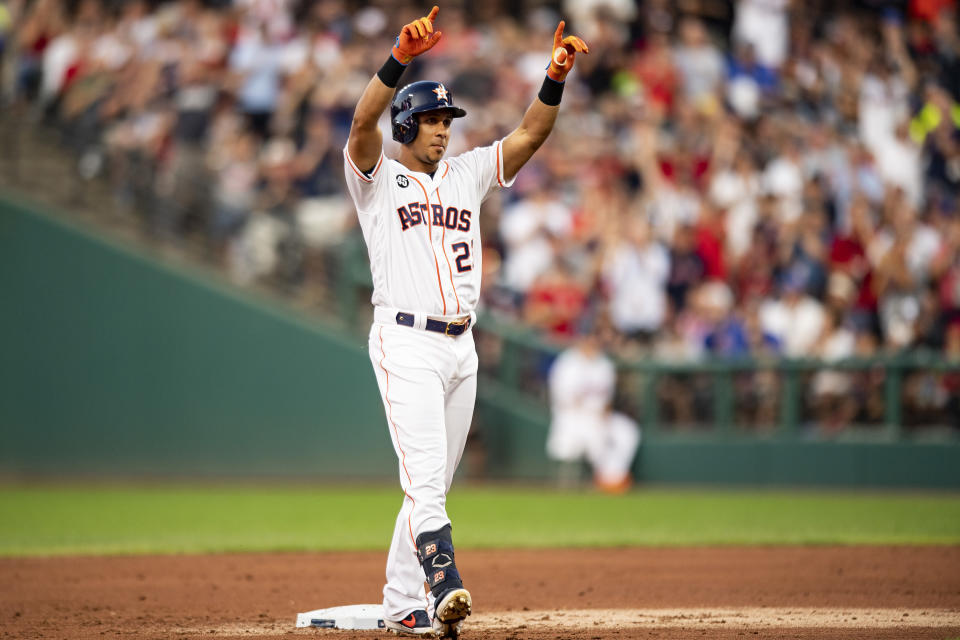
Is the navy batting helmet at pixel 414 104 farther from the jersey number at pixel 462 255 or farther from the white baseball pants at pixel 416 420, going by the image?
the white baseball pants at pixel 416 420

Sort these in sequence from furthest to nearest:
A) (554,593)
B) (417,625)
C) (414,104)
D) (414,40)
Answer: (554,593)
(414,104)
(417,625)
(414,40)

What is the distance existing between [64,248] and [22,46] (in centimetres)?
264

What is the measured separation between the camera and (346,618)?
18.0ft

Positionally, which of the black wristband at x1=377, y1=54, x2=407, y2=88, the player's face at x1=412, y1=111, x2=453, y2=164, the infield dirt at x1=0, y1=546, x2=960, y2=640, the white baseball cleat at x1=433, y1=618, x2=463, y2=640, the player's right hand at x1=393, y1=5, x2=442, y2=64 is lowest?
the infield dirt at x1=0, y1=546, x2=960, y2=640

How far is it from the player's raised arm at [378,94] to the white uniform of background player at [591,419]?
28.2ft

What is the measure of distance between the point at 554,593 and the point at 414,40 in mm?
3146

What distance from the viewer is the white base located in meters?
5.47

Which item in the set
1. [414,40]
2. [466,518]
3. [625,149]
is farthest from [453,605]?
[625,149]

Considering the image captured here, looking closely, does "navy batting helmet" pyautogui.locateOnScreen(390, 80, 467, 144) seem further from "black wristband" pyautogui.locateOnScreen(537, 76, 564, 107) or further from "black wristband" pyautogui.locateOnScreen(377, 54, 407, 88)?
"black wristband" pyautogui.locateOnScreen(537, 76, 564, 107)

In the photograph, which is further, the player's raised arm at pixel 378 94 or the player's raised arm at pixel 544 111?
the player's raised arm at pixel 544 111

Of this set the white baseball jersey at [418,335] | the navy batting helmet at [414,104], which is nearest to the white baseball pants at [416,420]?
the white baseball jersey at [418,335]

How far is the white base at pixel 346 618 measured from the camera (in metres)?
5.47

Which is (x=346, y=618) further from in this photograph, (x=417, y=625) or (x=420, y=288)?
(x=420, y=288)

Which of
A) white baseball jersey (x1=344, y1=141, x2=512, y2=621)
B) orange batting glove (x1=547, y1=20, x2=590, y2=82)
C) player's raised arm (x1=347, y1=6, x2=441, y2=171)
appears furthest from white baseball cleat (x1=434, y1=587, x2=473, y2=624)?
orange batting glove (x1=547, y1=20, x2=590, y2=82)
